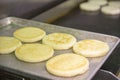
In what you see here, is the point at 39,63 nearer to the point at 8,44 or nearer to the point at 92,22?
the point at 8,44

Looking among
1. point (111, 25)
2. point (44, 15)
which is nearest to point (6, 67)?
point (44, 15)

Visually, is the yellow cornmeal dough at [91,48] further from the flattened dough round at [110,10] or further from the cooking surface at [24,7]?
the flattened dough round at [110,10]

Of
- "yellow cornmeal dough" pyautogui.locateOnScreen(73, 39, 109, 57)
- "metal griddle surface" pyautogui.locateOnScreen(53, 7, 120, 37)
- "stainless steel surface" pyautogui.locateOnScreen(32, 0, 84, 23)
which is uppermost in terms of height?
"yellow cornmeal dough" pyautogui.locateOnScreen(73, 39, 109, 57)

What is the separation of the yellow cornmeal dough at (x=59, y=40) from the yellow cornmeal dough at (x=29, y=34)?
48 millimetres

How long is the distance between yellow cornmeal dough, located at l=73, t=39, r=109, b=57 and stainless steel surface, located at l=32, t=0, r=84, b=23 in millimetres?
537

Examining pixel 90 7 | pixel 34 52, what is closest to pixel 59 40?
pixel 34 52

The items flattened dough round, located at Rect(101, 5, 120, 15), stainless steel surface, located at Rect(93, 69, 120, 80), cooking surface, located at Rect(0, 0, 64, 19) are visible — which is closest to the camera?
stainless steel surface, located at Rect(93, 69, 120, 80)

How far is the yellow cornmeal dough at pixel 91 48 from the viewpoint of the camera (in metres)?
1.20

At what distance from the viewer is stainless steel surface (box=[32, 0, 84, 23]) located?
176 centimetres

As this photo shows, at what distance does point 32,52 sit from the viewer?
3.96ft

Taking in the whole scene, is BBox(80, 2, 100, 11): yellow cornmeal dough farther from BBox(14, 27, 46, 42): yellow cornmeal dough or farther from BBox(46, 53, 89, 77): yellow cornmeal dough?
BBox(46, 53, 89, 77): yellow cornmeal dough

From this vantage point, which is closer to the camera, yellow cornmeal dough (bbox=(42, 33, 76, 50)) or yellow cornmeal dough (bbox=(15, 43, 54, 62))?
yellow cornmeal dough (bbox=(15, 43, 54, 62))

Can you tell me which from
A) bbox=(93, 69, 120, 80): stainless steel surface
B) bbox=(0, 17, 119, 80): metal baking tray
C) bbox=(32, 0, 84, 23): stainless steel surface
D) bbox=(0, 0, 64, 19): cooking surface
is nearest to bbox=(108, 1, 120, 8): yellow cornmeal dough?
bbox=(32, 0, 84, 23): stainless steel surface

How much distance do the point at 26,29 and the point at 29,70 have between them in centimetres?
47
